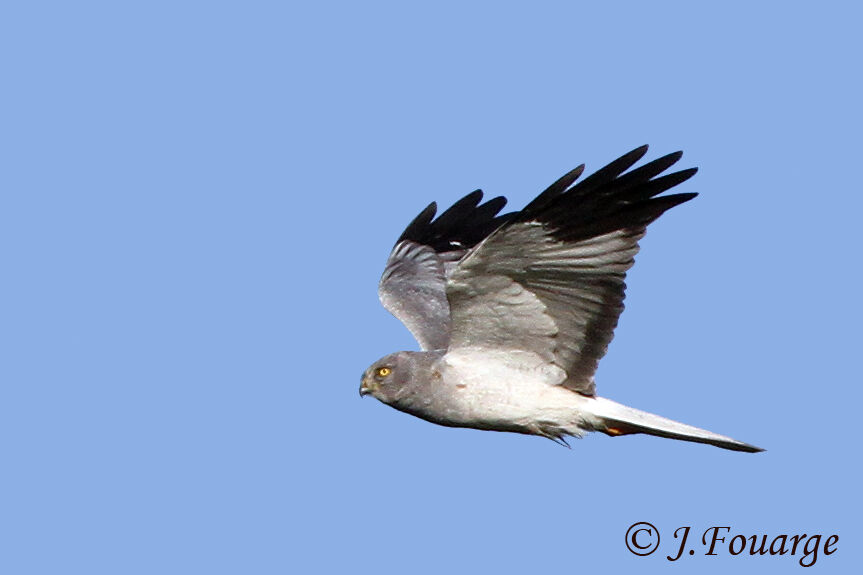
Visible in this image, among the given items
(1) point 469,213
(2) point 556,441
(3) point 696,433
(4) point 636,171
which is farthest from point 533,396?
(1) point 469,213

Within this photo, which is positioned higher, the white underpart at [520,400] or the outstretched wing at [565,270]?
the outstretched wing at [565,270]

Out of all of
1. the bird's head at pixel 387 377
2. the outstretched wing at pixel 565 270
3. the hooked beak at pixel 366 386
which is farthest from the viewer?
the hooked beak at pixel 366 386

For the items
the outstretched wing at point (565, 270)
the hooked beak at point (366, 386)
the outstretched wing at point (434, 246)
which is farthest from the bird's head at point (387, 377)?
the outstretched wing at point (434, 246)

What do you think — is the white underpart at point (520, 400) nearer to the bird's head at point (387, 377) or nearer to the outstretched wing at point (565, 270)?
the outstretched wing at point (565, 270)

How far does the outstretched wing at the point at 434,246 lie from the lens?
11.8 m

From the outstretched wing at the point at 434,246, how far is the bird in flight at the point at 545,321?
1.79 meters

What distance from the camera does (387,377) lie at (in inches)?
396

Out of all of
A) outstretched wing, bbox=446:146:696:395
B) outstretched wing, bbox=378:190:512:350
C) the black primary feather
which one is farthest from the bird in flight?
the black primary feather

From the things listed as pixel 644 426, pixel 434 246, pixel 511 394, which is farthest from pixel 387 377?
pixel 434 246

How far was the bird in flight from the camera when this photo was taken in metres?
9.09

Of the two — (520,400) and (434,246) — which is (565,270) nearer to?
(520,400)

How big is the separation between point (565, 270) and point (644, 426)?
124cm

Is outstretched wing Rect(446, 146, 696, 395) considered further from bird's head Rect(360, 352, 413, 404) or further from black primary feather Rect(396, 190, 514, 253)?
black primary feather Rect(396, 190, 514, 253)

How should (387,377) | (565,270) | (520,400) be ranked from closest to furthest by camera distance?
1. (565,270)
2. (520,400)
3. (387,377)
